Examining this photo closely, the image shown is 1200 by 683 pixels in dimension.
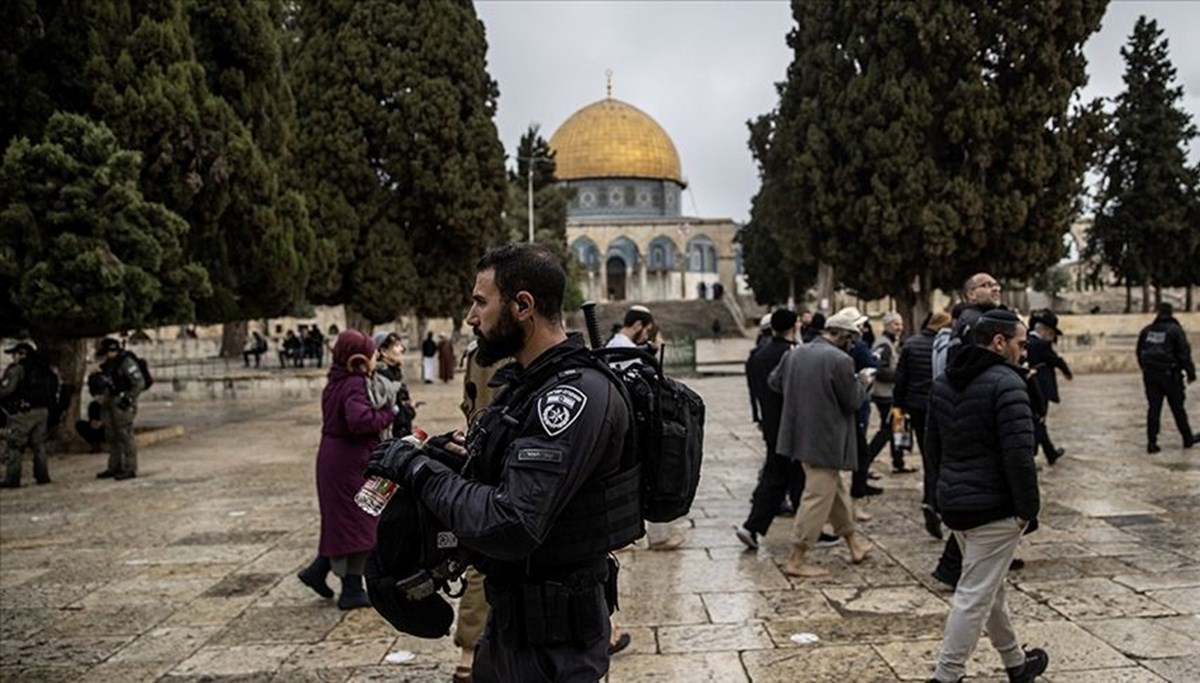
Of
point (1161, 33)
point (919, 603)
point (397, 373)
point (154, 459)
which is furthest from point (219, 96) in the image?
point (1161, 33)

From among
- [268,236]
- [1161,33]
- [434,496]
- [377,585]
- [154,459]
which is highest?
[1161,33]

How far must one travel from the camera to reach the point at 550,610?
2.47 metres

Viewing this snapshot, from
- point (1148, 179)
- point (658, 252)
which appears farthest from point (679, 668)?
point (658, 252)

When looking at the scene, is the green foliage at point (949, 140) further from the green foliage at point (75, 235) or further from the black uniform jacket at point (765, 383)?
the green foliage at point (75, 235)

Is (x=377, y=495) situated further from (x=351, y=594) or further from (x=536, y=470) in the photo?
(x=351, y=594)

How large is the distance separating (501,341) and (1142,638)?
381 centimetres

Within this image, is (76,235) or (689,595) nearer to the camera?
(689,595)

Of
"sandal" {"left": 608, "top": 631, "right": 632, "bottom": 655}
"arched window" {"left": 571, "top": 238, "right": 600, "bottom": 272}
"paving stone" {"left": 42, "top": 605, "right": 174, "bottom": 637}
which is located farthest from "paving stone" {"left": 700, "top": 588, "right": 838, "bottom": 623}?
"arched window" {"left": 571, "top": 238, "right": 600, "bottom": 272}

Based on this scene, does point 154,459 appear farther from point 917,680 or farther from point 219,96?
point 917,680

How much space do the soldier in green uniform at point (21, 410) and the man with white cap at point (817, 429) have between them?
8.05 meters

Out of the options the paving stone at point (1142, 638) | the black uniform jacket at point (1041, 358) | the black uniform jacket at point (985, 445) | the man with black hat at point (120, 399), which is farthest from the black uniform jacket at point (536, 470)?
the man with black hat at point (120, 399)

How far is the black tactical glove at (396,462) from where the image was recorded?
243 cm

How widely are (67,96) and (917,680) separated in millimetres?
12219

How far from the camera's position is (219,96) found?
47.4 ft
